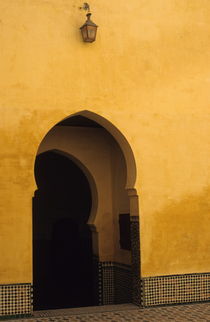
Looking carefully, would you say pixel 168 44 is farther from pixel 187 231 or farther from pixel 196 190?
pixel 187 231

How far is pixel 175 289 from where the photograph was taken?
267 inches

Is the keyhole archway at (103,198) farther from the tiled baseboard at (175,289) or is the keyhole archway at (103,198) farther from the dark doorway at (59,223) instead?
the dark doorway at (59,223)

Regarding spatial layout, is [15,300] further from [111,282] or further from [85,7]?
[85,7]

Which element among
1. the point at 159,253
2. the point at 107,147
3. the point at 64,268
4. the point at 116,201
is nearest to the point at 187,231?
the point at 159,253

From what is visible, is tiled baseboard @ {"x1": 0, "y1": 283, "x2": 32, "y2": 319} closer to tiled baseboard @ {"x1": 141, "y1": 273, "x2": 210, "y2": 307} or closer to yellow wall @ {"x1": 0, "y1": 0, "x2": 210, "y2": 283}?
yellow wall @ {"x1": 0, "y1": 0, "x2": 210, "y2": 283}

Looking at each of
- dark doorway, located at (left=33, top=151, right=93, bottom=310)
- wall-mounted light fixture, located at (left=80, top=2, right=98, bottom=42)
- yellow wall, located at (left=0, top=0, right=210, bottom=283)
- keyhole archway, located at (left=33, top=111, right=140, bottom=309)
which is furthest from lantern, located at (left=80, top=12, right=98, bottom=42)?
dark doorway, located at (left=33, top=151, right=93, bottom=310)

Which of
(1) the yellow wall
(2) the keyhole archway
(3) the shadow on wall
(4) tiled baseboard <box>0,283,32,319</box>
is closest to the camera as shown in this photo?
(4) tiled baseboard <box>0,283,32,319</box>

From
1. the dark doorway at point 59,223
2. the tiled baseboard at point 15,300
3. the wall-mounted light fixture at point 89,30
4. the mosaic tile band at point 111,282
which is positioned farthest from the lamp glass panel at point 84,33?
the dark doorway at point 59,223

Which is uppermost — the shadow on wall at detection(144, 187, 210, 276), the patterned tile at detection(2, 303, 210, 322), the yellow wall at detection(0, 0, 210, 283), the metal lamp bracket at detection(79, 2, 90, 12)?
the metal lamp bracket at detection(79, 2, 90, 12)

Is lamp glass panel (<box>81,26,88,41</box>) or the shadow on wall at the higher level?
lamp glass panel (<box>81,26,88,41</box>)

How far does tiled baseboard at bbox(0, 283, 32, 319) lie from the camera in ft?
19.6

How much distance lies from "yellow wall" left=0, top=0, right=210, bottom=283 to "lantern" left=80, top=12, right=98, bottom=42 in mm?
130

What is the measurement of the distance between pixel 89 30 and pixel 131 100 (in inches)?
42.5

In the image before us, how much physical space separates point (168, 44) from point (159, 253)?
9.51 ft
